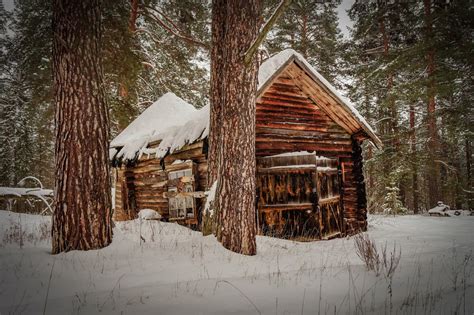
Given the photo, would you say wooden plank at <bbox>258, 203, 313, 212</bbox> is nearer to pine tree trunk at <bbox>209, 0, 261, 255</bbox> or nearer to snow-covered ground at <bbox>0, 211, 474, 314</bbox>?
snow-covered ground at <bbox>0, 211, 474, 314</bbox>

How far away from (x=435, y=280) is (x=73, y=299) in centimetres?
378

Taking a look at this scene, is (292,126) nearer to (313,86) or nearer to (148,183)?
(313,86)

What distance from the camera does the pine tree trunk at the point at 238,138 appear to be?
411cm

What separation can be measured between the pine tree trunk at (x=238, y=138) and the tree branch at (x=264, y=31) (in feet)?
0.53

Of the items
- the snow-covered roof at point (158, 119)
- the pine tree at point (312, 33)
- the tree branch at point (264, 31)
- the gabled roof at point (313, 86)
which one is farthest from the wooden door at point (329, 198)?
the pine tree at point (312, 33)

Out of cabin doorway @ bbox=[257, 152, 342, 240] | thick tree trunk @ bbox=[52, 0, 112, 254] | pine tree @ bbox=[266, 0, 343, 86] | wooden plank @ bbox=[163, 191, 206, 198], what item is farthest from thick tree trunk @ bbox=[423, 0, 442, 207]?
thick tree trunk @ bbox=[52, 0, 112, 254]

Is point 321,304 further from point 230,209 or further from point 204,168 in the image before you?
point 204,168

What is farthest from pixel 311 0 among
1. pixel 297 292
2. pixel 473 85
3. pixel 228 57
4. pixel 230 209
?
pixel 297 292

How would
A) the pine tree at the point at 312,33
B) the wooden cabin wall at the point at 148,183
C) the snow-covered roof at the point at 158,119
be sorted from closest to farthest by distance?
the wooden cabin wall at the point at 148,183 < the snow-covered roof at the point at 158,119 < the pine tree at the point at 312,33

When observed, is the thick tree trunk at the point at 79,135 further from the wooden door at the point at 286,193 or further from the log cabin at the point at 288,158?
the wooden door at the point at 286,193

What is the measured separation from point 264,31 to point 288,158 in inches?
169

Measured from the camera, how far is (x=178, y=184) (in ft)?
28.6

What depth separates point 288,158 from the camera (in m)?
7.51

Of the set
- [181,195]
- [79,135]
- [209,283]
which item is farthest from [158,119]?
[209,283]
